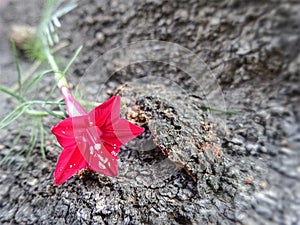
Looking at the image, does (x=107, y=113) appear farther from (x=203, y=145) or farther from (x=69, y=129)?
(x=203, y=145)

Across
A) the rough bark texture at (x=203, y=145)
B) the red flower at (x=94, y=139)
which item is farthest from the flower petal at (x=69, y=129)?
the rough bark texture at (x=203, y=145)

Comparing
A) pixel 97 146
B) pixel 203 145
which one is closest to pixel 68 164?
pixel 97 146

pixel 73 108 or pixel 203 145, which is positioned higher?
pixel 73 108

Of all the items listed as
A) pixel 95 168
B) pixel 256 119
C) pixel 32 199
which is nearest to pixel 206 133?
pixel 256 119

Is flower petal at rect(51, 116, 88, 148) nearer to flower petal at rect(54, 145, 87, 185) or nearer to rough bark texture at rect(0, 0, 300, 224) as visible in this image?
flower petal at rect(54, 145, 87, 185)

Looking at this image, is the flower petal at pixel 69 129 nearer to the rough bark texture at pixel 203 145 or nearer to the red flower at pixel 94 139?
the red flower at pixel 94 139

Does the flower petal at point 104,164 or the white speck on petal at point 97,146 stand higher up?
the white speck on petal at point 97,146
